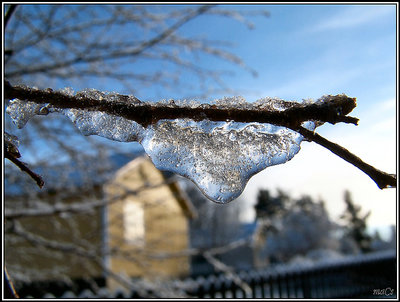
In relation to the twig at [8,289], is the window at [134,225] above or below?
below

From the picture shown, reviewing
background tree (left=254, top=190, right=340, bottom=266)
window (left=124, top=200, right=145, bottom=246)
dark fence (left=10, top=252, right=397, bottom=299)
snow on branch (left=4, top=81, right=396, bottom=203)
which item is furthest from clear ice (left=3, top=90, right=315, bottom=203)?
background tree (left=254, top=190, right=340, bottom=266)

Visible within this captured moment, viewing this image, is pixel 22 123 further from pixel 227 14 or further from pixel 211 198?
pixel 227 14

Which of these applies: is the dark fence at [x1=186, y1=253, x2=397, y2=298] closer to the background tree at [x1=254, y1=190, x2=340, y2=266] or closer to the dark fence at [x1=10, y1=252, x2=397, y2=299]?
the dark fence at [x1=10, y1=252, x2=397, y2=299]

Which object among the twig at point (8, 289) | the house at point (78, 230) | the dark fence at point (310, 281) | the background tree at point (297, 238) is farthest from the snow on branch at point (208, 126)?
the background tree at point (297, 238)

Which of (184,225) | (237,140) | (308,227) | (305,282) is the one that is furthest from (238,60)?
(308,227)

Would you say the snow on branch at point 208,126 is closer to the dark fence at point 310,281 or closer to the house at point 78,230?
the house at point 78,230
